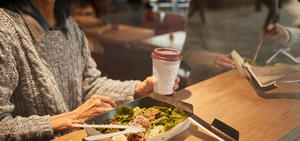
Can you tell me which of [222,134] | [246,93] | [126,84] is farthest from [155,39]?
[222,134]

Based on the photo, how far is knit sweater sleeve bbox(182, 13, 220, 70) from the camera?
1.70 m

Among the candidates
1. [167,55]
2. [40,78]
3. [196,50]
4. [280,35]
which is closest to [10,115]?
[40,78]

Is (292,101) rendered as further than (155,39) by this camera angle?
No

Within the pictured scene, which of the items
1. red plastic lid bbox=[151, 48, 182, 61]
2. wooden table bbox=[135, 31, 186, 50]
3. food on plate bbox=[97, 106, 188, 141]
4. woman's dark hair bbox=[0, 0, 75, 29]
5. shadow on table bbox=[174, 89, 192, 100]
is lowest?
shadow on table bbox=[174, 89, 192, 100]

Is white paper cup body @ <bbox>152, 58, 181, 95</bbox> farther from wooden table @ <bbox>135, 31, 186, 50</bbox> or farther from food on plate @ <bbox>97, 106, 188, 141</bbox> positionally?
wooden table @ <bbox>135, 31, 186, 50</bbox>

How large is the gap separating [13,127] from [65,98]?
29cm

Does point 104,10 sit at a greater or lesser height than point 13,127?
greater

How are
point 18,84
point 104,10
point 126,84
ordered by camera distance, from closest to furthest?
point 18,84, point 126,84, point 104,10

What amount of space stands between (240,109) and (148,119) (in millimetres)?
463

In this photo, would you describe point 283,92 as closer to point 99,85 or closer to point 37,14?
point 99,85

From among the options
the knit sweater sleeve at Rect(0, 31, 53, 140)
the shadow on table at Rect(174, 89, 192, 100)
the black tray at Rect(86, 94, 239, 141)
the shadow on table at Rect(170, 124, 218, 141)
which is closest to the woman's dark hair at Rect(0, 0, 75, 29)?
the knit sweater sleeve at Rect(0, 31, 53, 140)

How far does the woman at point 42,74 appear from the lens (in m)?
0.97

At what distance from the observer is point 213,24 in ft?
6.08

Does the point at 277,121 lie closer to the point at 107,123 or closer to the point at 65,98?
the point at 107,123
